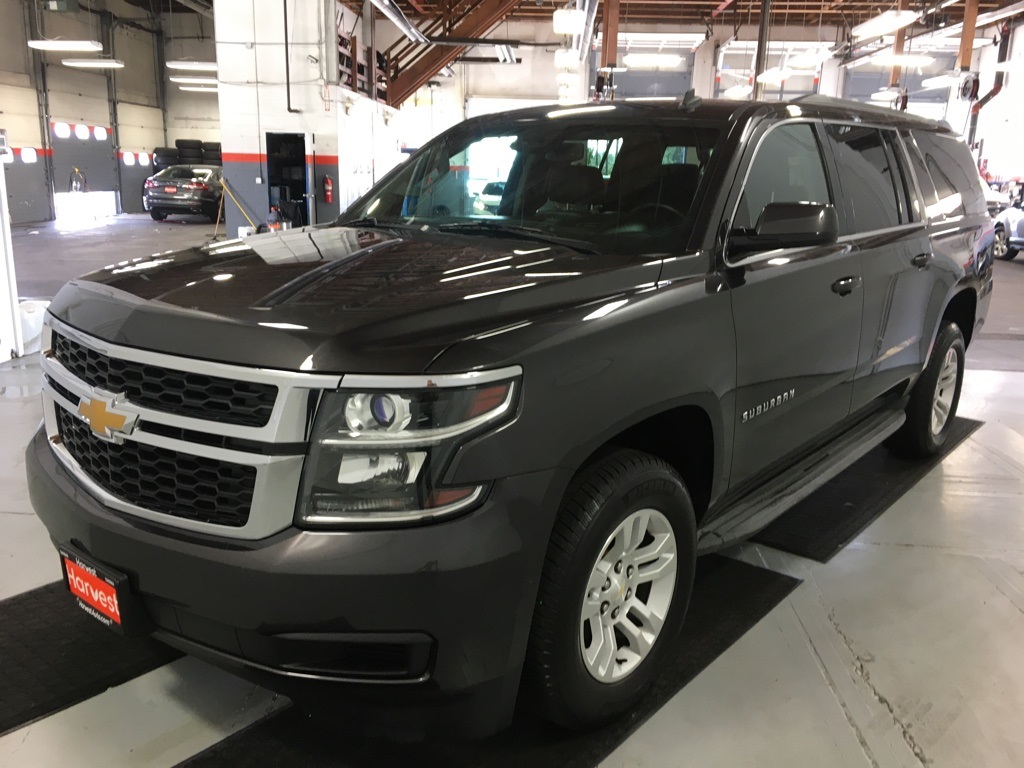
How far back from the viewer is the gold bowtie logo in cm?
175

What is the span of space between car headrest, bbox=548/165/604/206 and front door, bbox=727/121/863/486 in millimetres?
447

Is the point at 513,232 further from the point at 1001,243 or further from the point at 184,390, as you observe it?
the point at 1001,243

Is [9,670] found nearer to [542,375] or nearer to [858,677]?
[542,375]

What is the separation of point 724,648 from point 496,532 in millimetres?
1285

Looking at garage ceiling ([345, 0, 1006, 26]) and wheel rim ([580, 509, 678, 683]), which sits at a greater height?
garage ceiling ([345, 0, 1006, 26])

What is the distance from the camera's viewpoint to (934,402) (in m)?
4.09

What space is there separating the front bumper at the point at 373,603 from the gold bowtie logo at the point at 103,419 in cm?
19

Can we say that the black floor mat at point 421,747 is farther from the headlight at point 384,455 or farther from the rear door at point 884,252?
the rear door at point 884,252

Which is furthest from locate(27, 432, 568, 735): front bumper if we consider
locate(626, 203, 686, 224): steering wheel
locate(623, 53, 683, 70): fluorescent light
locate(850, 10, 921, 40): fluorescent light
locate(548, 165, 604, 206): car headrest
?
locate(623, 53, 683, 70): fluorescent light

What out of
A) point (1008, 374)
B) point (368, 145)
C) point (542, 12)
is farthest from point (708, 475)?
point (542, 12)

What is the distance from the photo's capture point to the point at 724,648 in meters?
2.56

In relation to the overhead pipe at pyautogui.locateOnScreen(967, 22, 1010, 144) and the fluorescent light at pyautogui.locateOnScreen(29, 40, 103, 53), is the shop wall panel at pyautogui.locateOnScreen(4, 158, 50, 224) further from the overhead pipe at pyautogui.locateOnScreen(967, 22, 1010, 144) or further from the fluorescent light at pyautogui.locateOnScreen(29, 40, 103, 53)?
the overhead pipe at pyautogui.locateOnScreen(967, 22, 1010, 144)

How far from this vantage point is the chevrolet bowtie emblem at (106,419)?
1.74 metres

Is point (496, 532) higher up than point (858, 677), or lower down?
higher up
